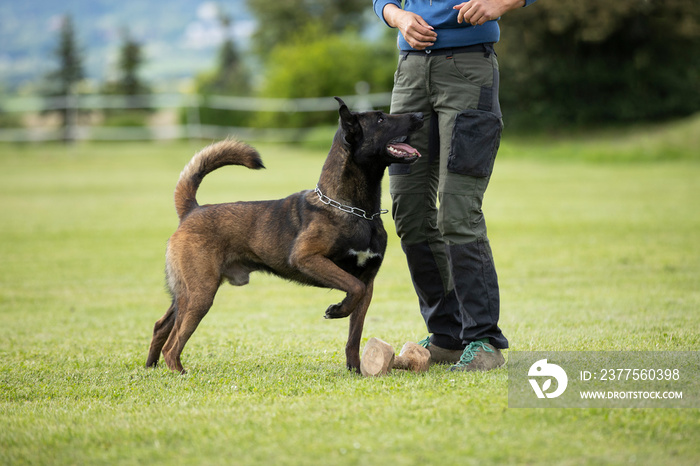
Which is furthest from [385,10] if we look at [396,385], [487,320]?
[396,385]

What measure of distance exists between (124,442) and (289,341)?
249 centimetres

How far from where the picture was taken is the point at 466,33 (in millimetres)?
4035

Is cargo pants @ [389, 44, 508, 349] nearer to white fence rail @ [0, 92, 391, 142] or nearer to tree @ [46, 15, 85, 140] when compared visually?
white fence rail @ [0, 92, 391, 142]

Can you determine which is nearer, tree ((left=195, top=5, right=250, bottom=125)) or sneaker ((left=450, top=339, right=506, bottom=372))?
sneaker ((left=450, top=339, right=506, bottom=372))

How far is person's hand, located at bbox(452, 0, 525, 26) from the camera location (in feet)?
12.5

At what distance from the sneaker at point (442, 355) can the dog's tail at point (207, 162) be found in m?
1.58

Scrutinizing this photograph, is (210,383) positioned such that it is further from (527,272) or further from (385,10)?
(527,272)

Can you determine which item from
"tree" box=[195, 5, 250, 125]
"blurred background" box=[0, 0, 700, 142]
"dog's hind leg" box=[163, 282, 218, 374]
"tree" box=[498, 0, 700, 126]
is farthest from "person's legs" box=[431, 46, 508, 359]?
"tree" box=[195, 5, 250, 125]

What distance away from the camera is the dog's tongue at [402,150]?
163 inches

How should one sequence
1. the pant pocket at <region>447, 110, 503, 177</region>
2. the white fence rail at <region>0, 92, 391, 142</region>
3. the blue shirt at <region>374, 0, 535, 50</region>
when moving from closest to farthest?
1. the pant pocket at <region>447, 110, 503, 177</region>
2. the blue shirt at <region>374, 0, 535, 50</region>
3. the white fence rail at <region>0, 92, 391, 142</region>

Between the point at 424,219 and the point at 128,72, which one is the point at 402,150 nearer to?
the point at 424,219

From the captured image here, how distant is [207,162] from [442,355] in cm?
192

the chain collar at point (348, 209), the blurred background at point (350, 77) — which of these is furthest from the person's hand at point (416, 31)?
the blurred background at point (350, 77)

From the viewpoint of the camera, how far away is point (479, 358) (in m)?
3.97
